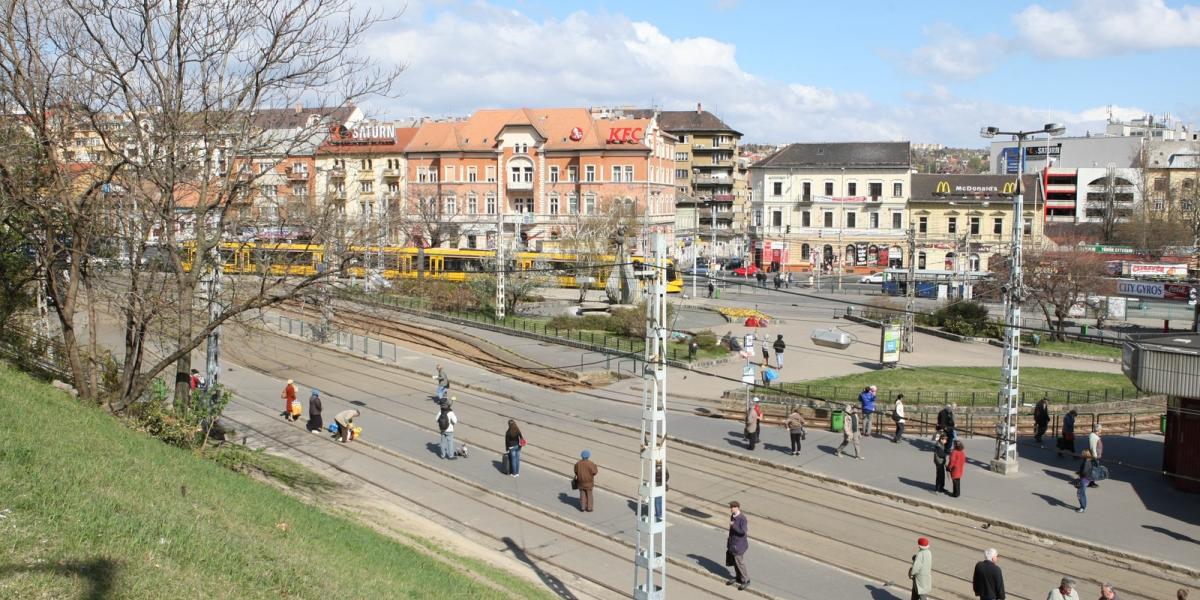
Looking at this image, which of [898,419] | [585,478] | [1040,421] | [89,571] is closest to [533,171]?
[898,419]

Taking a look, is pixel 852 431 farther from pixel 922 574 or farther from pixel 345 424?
pixel 345 424

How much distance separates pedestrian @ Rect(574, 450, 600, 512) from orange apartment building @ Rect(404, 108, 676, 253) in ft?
185

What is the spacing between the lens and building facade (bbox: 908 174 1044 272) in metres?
77.9

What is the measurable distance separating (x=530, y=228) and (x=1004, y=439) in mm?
60767

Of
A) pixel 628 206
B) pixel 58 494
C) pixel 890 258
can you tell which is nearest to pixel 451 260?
pixel 628 206

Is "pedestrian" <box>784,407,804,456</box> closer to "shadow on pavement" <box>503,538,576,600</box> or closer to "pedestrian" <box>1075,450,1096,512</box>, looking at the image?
"pedestrian" <box>1075,450,1096,512</box>

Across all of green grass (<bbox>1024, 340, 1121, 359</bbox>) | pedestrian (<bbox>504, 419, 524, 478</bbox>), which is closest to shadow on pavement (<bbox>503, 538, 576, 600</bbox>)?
pedestrian (<bbox>504, 419, 524, 478</bbox>)

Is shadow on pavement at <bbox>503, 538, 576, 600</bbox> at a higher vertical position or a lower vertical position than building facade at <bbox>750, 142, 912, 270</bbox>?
lower

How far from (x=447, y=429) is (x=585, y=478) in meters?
4.97

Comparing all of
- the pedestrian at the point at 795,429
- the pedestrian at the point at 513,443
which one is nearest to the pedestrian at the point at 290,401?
the pedestrian at the point at 513,443

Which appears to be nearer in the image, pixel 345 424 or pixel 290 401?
pixel 345 424

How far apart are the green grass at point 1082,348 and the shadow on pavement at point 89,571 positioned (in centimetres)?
3894

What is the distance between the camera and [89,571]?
373 inches

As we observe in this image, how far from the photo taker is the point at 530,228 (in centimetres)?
8088
